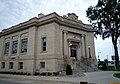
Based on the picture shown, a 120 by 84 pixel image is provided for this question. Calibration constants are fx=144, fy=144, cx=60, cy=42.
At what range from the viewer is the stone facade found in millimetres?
21516

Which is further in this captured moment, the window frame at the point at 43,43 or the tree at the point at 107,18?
the tree at the point at 107,18

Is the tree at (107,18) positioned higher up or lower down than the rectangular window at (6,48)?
higher up

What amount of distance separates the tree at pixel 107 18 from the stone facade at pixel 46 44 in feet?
17.7

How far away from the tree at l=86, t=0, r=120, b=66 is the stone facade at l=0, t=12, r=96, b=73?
17.7ft

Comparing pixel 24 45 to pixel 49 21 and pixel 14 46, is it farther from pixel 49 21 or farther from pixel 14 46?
pixel 49 21

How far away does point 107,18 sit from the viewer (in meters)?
32.6


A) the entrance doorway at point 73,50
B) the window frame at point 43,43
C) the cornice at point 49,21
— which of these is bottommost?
the entrance doorway at point 73,50

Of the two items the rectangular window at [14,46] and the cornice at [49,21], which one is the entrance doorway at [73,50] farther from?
the rectangular window at [14,46]

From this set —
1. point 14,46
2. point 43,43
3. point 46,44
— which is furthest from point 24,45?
point 46,44

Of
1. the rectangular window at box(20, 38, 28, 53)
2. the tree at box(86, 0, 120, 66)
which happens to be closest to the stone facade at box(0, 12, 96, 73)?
the rectangular window at box(20, 38, 28, 53)

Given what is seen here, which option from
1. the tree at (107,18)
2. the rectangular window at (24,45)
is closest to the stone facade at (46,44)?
the rectangular window at (24,45)

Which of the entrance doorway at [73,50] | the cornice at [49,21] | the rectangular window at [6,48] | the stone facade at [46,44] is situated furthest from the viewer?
the rectangular window at [6,48]

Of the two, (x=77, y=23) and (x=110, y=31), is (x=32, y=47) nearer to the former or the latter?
(x=77, y=23)

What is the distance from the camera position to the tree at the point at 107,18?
103ft
